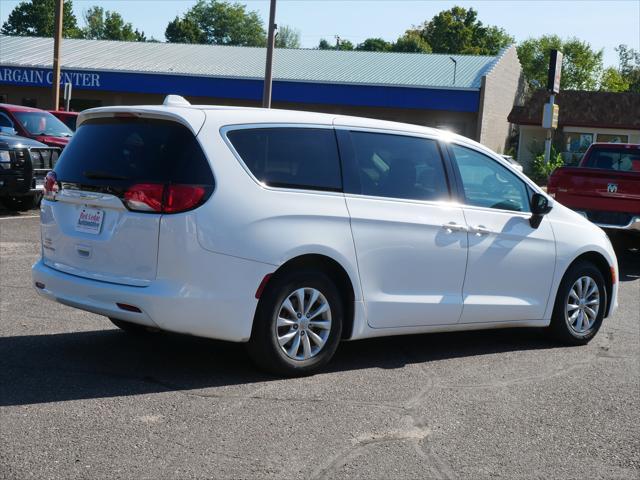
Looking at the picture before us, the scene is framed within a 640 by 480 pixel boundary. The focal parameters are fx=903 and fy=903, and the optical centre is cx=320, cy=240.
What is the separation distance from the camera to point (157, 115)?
5859 millimetres

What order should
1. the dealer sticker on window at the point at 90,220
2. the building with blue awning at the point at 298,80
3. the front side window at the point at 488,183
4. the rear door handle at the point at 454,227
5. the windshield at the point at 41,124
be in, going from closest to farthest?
the dealer sticker on window at the point at 90,220 < the rear door handle at the point at 454,227 < the front side window at the point at 488,183 < the windshield at the point at 41,124 < the building with blue awning at the point at 298,80

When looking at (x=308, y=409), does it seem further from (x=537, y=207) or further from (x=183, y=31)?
(x=183, y=31)

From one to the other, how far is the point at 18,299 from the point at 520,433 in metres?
5.00

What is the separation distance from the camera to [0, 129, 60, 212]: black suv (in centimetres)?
1498

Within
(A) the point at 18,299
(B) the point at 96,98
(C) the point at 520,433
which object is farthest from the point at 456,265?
(B) the point at 96,98

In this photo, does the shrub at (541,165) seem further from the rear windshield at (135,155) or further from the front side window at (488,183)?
the rear windshield at (135,155)

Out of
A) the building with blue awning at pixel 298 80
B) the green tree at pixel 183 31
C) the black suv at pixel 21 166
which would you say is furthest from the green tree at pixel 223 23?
the black suv at pixel 21 166

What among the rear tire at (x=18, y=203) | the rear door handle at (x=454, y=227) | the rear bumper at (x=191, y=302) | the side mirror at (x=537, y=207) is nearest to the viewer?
the rear bumper at (x=191, y=302)

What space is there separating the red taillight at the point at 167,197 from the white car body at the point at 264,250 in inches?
2.2

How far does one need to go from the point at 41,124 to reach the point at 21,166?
3.76 m

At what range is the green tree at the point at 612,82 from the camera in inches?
3536

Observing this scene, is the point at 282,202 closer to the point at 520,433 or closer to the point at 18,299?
the point at 520,433

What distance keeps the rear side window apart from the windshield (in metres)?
13.1

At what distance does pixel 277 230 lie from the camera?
5.82 meters
